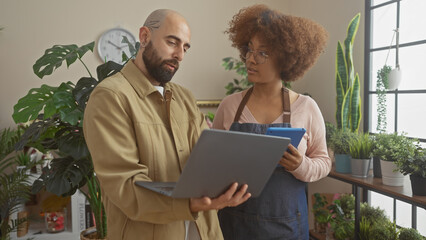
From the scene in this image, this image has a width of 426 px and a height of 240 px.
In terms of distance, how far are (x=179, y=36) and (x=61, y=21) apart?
3.50m

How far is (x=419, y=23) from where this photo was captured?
118 inches

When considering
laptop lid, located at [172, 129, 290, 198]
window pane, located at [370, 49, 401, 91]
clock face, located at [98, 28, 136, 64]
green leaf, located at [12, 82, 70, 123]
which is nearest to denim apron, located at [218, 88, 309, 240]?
laptop lid, located at [172, 129, 290, 198]

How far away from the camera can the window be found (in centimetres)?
300

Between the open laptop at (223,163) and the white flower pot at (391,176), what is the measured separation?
4.74ft

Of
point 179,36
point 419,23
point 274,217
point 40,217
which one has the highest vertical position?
point 419,23

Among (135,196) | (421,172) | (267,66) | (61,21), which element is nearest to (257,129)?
(267,66)

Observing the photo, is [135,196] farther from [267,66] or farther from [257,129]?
[267,66]

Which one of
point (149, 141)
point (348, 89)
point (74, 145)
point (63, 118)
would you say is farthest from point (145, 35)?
point (348, 89)

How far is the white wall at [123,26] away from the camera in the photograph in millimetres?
4012

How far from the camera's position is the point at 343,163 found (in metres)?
2.73

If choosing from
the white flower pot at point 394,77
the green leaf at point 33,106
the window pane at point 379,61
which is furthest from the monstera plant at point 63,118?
the window pane at point 379,61

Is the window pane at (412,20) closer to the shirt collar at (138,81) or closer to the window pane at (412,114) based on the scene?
the window pane at (412,114)

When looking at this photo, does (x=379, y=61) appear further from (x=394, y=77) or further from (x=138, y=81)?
(x=138, y=81)

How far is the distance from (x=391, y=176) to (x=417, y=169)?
11.9 inches
